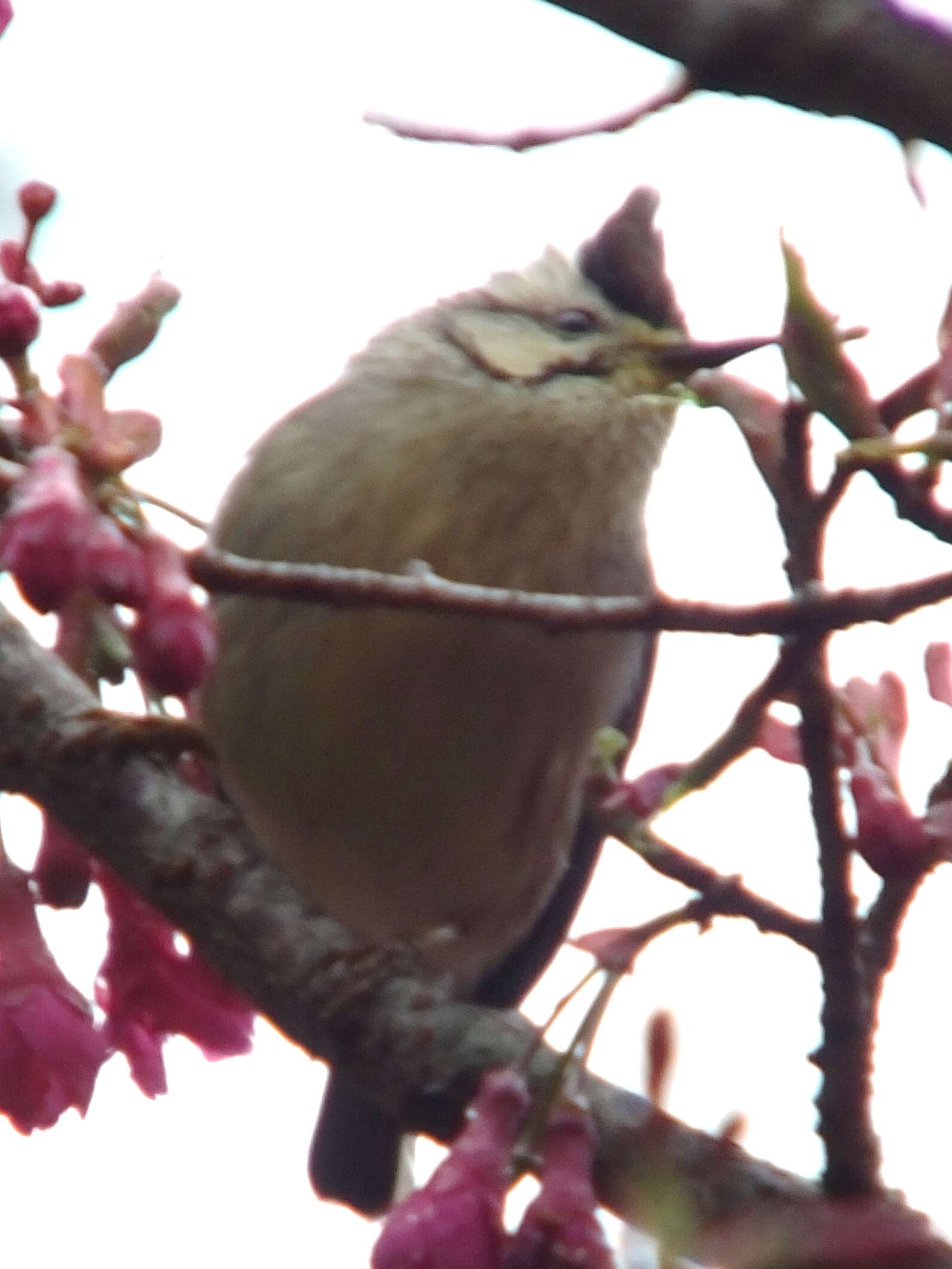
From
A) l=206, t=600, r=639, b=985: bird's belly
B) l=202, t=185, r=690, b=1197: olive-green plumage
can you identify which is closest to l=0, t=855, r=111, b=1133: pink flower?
l=202, t=185, r=690, b=1197: olive-green plumage

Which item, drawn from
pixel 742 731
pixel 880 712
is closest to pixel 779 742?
pixel 880 712

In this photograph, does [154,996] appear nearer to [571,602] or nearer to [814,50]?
[571,602]

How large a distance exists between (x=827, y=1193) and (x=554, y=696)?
1.59 m

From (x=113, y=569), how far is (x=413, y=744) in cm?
168

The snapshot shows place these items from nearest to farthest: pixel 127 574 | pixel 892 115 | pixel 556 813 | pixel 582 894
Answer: pixel 892 115 → pixel 127 574 → pixel 556 813 → pixel 582 894

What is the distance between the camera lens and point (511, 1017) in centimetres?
177

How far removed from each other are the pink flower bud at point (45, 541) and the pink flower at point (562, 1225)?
524 millimetres

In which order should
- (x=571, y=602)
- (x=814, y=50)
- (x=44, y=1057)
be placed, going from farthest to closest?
(x=44, y=1057) < (x=571, y=602) < (x=814, y=50)

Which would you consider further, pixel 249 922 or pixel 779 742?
pixel 249 922

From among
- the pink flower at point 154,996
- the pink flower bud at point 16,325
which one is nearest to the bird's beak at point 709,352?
the pink flower bud at point 16,325

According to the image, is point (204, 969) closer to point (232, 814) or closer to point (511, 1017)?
point (232, 814)

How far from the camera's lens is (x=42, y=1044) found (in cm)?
163

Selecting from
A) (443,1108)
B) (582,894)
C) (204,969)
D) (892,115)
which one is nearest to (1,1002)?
(204,969)

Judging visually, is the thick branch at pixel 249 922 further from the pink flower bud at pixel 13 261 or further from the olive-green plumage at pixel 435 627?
the olive-green plumage at pixel 435 627
